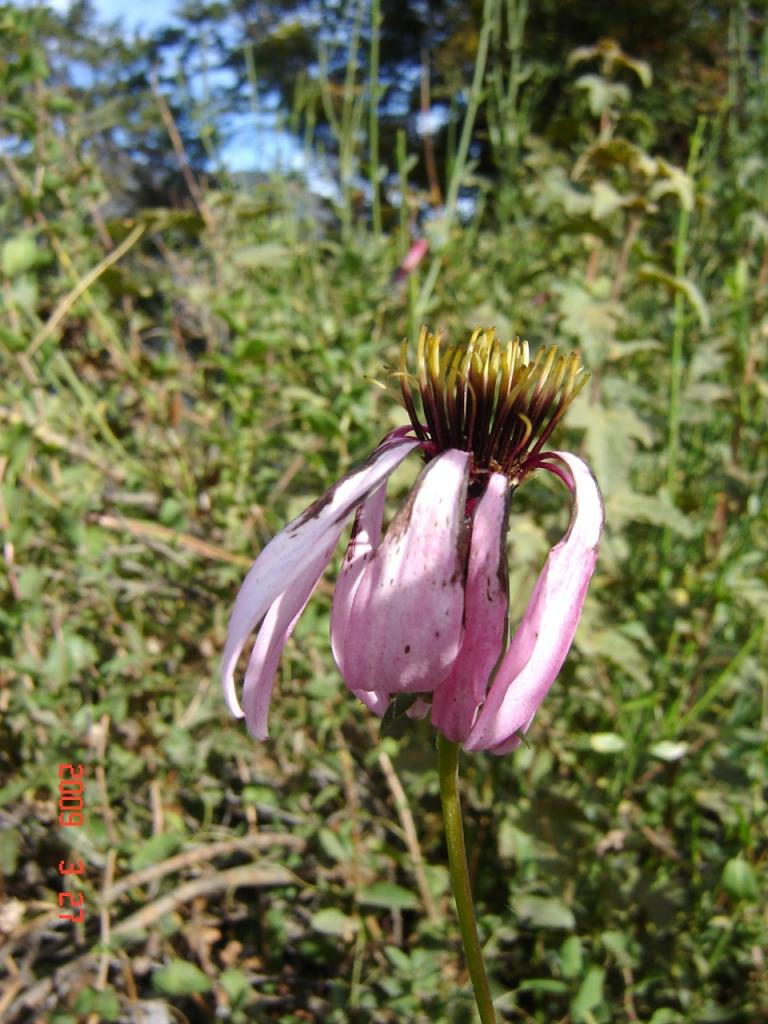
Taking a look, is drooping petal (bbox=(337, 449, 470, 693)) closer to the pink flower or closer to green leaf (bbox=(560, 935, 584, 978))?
the pink flower

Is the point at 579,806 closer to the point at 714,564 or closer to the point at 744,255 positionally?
the point at 714,564

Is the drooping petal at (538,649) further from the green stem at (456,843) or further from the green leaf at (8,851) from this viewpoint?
the green leaf at (8,851)

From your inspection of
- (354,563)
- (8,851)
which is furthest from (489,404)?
(8,851)

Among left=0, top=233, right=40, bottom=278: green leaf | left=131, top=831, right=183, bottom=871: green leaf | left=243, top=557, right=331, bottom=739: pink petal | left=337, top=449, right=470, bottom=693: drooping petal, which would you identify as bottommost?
left=131, top=831, right=183, bottom=871: green leaf

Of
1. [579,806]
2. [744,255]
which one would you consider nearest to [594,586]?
[579,806]

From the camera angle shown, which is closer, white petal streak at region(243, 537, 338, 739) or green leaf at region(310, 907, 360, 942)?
white petal streak at region(243, 537, 338, 739)

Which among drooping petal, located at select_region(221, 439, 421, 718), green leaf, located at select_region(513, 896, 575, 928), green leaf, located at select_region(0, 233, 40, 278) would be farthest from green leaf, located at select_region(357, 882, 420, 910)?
green leaf, located at select_region(0, 233, 40, 278)

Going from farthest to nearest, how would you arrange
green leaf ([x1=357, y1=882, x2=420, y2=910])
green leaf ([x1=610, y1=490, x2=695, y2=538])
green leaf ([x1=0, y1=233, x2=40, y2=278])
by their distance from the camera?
green leaf ([x1=610, y1=490, x2=695, y2=538]) < green leaf ([x1=0, y1=233, x2=40, y2=278]) < green leaf ([x1=357, y1=882, x2=420, y2=910])

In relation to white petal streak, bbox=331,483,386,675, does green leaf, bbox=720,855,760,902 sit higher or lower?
lower
